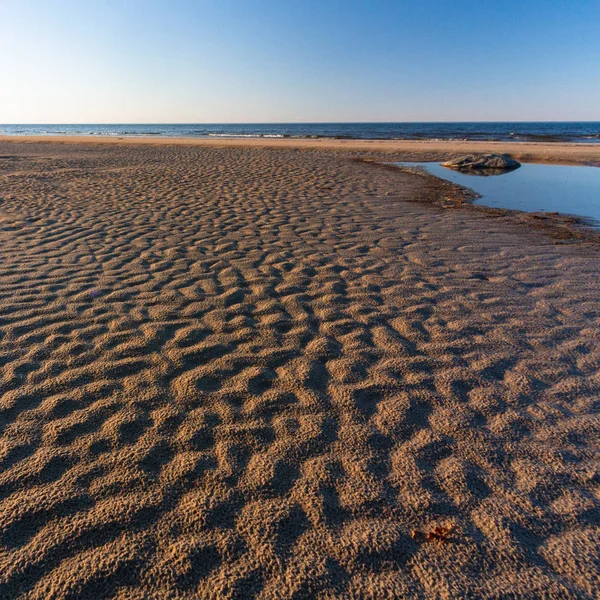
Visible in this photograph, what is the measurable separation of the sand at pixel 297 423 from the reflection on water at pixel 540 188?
139 inches

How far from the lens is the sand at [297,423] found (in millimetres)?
1646

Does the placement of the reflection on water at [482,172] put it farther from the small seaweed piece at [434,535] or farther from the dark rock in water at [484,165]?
the small seaweed piece at [434,535]

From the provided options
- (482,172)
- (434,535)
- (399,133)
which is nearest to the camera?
(434,535)

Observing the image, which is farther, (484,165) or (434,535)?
(484,165)

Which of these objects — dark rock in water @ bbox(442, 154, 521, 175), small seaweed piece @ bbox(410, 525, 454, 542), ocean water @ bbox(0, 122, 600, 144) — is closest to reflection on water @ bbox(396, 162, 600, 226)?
dark rock in water @ bbox(442, 154, 521, 175)

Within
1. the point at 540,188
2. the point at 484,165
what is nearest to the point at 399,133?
the point at 484,165

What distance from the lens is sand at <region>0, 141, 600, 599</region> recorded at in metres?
1.65

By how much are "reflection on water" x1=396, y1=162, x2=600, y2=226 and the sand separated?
11.6 ft

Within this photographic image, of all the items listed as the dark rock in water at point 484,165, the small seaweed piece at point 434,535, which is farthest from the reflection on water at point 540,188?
the small seaweed piece at point 434,535

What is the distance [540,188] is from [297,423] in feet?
35.0

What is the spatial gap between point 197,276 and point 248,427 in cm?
248

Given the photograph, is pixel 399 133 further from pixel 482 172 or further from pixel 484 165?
Result: pixel 482 172

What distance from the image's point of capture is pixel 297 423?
93.7 inches

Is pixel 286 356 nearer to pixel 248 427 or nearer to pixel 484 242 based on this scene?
pixel 248 427
